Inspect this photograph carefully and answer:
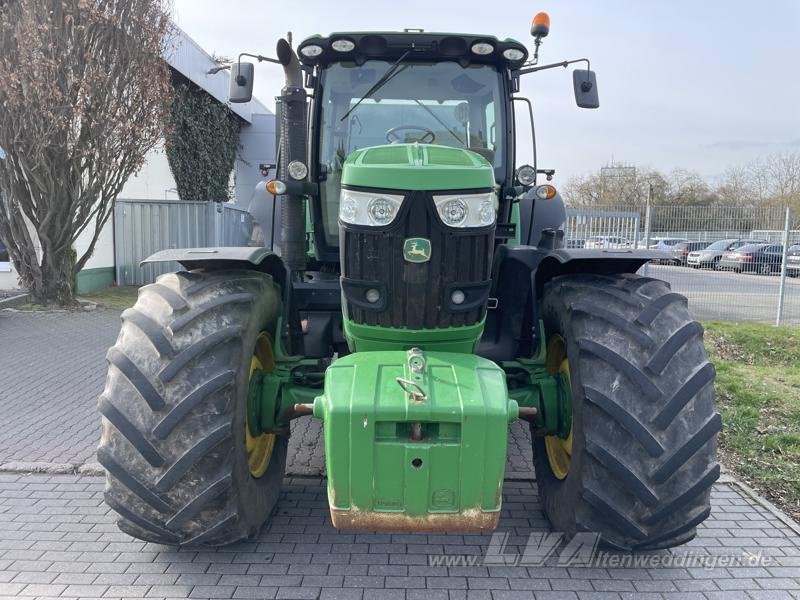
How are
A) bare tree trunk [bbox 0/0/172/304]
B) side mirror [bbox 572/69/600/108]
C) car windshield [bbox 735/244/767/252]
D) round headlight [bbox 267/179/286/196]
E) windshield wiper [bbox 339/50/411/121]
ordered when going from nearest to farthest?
round headlight [bbox 267/179/286/196], windshield wiper [bbox 339/50/411/121], side mirror [bbox 572/69/600/108], bare tree trunk [bbox 0/0/172/304], car windshield [bbox 735/244/767/252]

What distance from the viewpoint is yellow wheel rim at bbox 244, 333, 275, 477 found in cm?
329

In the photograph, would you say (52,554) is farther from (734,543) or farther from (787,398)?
(787,398)

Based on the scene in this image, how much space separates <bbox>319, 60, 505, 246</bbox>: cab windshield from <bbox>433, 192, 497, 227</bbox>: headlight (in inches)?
45.9

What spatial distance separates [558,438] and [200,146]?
54.7ft

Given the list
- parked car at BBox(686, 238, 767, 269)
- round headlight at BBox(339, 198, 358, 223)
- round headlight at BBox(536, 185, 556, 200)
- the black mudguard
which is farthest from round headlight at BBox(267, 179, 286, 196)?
parked car at BBox(686, 238, 767, 269)

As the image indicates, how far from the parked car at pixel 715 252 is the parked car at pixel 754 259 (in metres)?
0.10

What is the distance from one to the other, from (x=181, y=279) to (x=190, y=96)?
1589 centimetres

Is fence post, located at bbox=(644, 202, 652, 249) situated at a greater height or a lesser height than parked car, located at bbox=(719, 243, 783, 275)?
greater

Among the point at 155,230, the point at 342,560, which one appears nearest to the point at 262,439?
the point at 342,560

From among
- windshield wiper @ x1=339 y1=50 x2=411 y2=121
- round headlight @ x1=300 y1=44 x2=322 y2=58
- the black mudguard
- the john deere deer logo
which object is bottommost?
the black mudguard

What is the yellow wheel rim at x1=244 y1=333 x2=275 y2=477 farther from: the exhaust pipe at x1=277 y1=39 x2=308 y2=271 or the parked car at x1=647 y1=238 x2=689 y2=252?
the parked car at x1=647 y1=238 x2=689 y2=252

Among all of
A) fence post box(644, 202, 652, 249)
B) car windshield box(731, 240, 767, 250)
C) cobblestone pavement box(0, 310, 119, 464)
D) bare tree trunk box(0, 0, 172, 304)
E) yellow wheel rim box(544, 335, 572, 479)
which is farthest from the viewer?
car windshield box(731, 240, 767, 250)

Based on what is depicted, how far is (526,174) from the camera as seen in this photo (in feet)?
12.4

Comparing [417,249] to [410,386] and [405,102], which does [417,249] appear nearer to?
[410,386]
